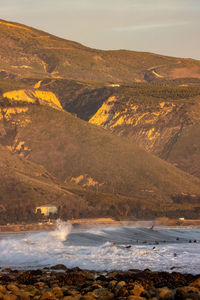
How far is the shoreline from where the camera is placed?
137m

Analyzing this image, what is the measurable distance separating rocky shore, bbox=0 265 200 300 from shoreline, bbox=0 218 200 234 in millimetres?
70070

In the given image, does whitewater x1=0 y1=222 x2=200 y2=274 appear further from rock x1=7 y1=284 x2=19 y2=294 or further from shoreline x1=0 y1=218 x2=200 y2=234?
shoreline x1=0 y1=218 x2=200 y2=234

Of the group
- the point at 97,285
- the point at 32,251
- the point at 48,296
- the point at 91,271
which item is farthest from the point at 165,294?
the point at 32,251

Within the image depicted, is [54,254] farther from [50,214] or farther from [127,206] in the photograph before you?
[127,206]

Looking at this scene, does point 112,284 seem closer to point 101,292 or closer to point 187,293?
point 101,292

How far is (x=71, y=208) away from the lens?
166 m

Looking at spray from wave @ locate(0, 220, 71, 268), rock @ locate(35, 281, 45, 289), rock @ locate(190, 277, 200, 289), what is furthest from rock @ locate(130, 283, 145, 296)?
spray from wave @ locate(0, 220, 71, 268)

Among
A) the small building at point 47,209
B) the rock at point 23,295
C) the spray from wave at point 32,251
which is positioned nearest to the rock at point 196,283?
the rock at point 23,295

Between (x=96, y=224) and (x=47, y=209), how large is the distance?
11.8 m

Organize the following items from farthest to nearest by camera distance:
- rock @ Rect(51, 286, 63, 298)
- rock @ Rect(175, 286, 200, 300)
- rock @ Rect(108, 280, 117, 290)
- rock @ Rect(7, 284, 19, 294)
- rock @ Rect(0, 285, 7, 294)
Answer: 1. rock @ Rect(108, 280, 117, 290)
2. rock @ Rect(7, 284, 19, 294)
3. rock @ Rect(0, 285, 7, 294)
4. rock @ Rect(51, 286, 63, 298)
5. rock @ Rect(175, 286, 200, 300)

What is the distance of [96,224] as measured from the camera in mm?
155000

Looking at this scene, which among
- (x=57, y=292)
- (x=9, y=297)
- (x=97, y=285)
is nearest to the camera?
(x=9, y=297)

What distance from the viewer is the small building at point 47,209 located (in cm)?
15738

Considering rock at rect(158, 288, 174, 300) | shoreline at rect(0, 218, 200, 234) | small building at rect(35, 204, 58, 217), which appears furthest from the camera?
small building at rect(35, 204, 58, 217)
